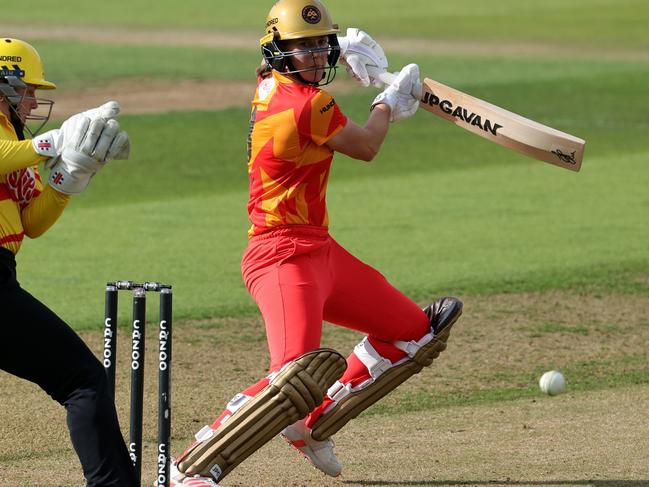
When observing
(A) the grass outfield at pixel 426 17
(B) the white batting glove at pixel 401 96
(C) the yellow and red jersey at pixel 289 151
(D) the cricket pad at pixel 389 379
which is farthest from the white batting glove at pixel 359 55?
(A) the grass outfield at pixel 426 17

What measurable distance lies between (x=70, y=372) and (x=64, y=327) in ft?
0.62

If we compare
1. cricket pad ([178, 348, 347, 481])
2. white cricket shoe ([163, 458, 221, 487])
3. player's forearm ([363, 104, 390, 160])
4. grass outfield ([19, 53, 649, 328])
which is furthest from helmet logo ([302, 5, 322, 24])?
grass outfield ([19, 53, 649, 328])

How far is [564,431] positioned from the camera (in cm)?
731

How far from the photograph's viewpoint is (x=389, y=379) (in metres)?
6.65

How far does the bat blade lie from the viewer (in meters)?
6.81

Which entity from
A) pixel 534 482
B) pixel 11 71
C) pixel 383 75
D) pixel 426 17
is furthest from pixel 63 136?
pixel 426 17

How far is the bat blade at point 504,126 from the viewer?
6.81m

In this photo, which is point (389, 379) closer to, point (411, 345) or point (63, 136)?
point (411, 345)

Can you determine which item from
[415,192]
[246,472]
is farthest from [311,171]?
[415,192]

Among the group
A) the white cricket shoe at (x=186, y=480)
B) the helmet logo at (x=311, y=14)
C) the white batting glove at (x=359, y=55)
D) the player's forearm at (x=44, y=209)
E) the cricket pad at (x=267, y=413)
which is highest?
the helmet logo at (x=311, y=14)

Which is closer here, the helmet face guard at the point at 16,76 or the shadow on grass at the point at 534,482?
the helmet face guard at the point at 16,76

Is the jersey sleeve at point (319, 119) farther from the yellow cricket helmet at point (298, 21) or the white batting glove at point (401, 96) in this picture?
the white batting glove at point (401, 96)

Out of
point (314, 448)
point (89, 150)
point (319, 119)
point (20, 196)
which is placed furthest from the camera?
point (314, 448)

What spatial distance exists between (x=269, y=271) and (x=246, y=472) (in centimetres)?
105
